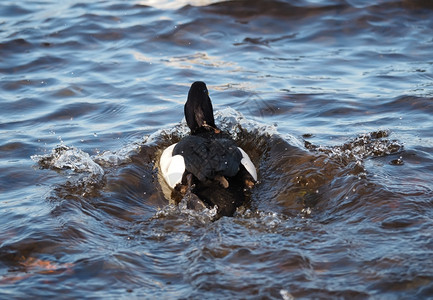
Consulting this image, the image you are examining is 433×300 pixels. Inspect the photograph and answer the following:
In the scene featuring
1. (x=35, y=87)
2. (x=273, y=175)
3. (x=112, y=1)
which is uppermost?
(x=112, y=1)

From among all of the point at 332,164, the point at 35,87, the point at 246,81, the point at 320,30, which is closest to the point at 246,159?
the point at 332,164

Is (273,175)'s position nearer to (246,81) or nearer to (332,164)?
(332,164)

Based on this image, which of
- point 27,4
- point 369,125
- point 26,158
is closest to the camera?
point 26,158

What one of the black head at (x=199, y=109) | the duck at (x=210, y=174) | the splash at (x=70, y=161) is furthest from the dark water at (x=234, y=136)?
the black head at (x=199, y=109)

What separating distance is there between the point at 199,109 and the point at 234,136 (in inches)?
25.0

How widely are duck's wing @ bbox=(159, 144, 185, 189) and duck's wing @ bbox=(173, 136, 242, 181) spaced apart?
95 mm

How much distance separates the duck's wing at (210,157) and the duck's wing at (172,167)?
0.31ft

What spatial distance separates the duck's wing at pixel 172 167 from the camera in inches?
245

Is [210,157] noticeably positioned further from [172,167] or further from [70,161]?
[70,161]

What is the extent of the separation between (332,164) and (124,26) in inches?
278

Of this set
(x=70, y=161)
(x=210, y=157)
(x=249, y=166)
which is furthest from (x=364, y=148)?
(x=70, y=161)

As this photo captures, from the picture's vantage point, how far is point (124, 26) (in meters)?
12.2

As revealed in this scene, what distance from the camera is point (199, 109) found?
7.19 m

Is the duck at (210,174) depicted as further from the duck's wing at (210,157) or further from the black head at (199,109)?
the black head at (199,109)
